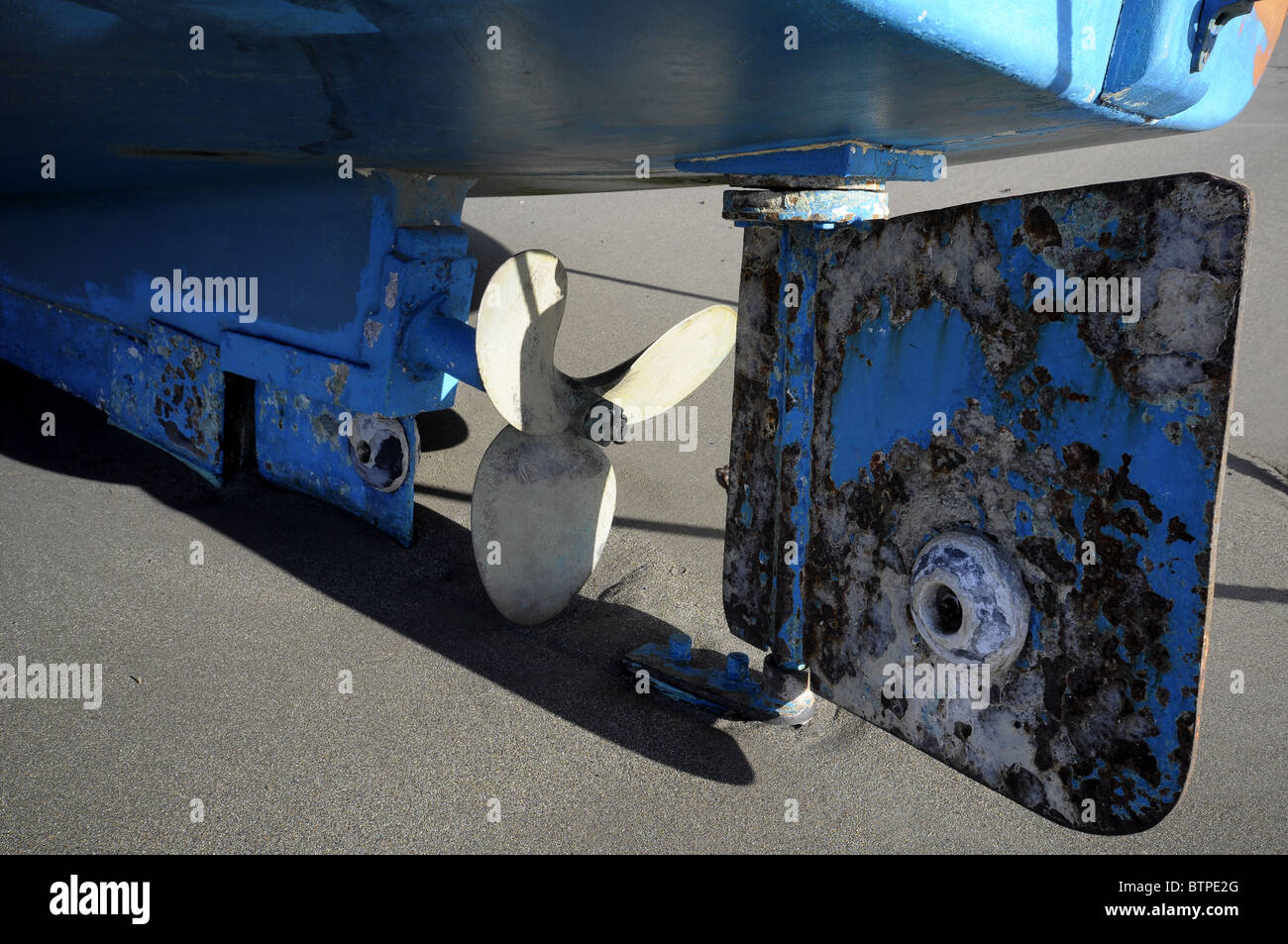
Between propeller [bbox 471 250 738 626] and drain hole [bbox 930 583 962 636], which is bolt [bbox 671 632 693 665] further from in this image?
drain hole [bbox 930 583 962 636]

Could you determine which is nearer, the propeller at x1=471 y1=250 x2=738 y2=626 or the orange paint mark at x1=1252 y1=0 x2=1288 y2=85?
the orange paint mark at x1=1252 y1=0 x2=1288 y2=85

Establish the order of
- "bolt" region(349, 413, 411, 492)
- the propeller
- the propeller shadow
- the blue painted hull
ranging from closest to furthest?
1. the blue painted hull
2. the propeller shadow
3. the propeller
4. "bolt" region(349, 413, 411, 492)

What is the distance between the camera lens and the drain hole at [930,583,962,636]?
5.98 feet

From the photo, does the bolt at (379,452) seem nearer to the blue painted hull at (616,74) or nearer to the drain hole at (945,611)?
the blue painted hull at (616,74)

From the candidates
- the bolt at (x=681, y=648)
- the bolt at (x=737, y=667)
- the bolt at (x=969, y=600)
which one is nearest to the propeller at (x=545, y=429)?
the bolt at (x=681, y=648)

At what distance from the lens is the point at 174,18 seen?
1.50m

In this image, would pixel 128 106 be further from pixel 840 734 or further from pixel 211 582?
pixel 840 734

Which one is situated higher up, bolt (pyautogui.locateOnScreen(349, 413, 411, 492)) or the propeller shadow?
bolt (pyautogui.locateOnScreen(349, 413, 411, 492))

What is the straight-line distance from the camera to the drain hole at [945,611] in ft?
5.98

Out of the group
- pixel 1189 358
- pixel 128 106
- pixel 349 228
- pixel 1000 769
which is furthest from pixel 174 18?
pixel 1000 769

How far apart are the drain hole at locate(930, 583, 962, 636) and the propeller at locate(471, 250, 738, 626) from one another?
1.22 metres

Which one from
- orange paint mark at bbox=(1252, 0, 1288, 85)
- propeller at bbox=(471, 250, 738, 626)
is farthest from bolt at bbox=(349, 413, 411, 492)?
orange paint mark at bbox=(1252, 0, 1288, 85)

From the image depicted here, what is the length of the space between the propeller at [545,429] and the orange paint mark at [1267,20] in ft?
4.83

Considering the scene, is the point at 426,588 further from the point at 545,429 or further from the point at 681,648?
the point at 681,648
